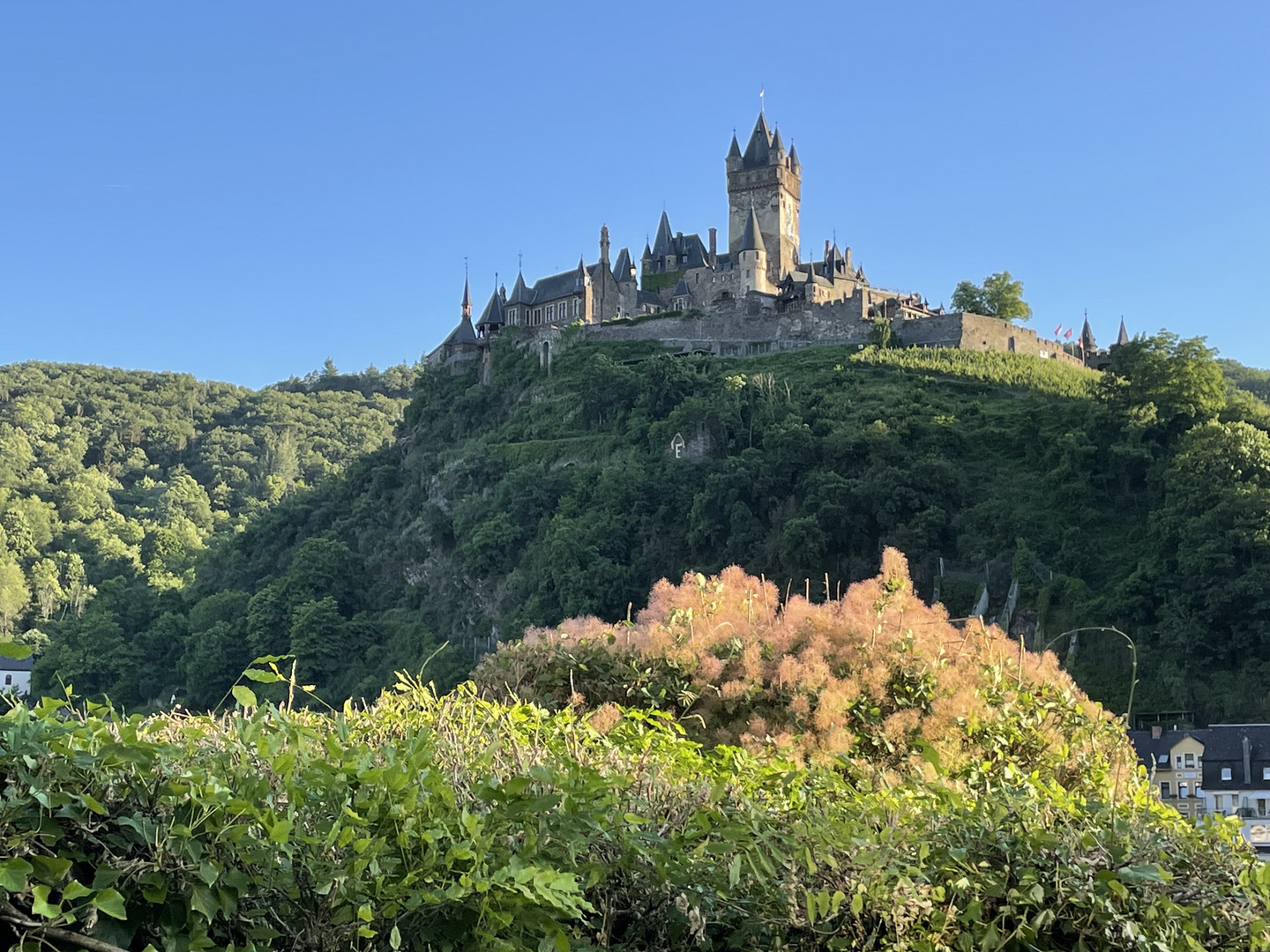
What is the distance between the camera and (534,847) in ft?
13.2

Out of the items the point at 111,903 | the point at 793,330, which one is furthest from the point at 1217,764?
the point at 793,330

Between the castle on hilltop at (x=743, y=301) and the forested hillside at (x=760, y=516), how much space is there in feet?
6.69

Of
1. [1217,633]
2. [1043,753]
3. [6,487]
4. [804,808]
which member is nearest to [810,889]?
[804,808]

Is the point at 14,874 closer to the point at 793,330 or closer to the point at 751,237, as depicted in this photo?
the point at 793,330

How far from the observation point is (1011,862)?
4.48 m

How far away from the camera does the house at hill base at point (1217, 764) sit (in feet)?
Result: 97.1

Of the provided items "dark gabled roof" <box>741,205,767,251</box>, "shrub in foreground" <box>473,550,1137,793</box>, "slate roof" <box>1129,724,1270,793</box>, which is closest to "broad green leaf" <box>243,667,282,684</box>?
"shrub in foreground" <box>473,550,1137,793</box>

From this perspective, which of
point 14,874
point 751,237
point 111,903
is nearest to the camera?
point 14,874

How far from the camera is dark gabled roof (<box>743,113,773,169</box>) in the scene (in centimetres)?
7012

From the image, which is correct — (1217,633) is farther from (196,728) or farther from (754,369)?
(196,728)

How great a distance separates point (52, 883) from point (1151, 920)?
10.8ft

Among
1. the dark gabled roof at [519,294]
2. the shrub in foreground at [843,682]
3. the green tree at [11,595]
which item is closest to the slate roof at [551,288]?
the dark gabled roof at [519,294]

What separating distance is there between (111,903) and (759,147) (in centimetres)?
7015

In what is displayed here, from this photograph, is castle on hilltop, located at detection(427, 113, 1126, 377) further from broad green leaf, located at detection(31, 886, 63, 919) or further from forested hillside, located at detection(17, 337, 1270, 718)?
broad green leaf, located at detection(31, 886, 63, 919)
